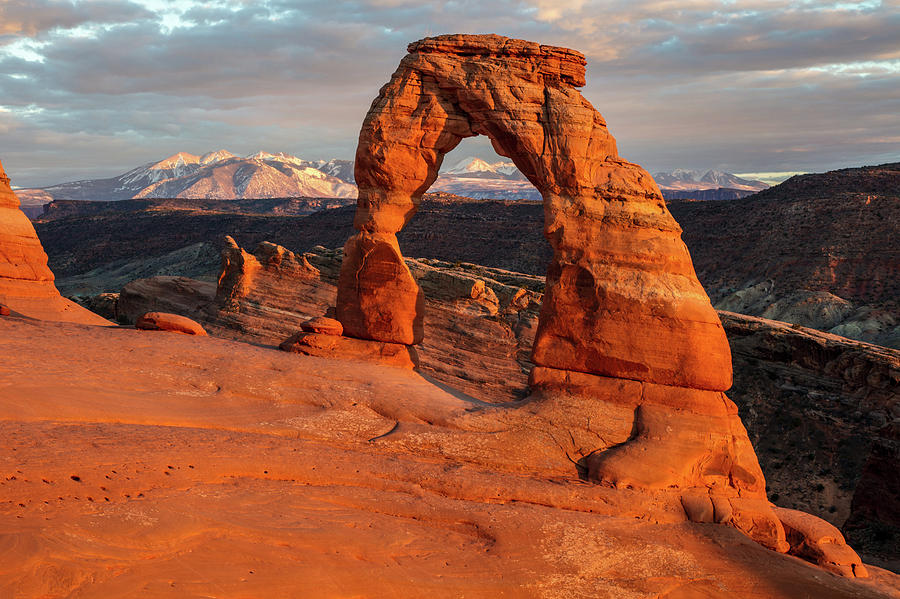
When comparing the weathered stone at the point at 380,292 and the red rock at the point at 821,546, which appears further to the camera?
the weathered stone at the point at 380,292

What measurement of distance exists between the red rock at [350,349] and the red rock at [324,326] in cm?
10

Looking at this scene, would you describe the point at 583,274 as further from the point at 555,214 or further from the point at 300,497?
the point at 300,497

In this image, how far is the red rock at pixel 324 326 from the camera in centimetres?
1756

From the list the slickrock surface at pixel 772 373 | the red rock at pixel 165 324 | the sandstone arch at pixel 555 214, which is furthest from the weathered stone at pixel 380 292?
the slickrock surface at pixel 772 373

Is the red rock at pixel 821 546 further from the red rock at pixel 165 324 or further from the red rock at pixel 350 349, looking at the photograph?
the red rock at pixel 165 324

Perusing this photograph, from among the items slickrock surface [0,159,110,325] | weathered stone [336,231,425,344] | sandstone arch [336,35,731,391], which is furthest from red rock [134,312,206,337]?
slickrock surface [0,159,110,325]

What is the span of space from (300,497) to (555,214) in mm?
7981

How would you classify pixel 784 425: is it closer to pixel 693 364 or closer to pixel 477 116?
pixel 693 364

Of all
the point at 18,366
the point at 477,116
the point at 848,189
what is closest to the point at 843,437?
the point at 477,116

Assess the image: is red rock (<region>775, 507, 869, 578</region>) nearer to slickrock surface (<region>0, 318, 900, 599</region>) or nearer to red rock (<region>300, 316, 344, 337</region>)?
slickrock surface (<region>0, 318, 900, 599</region>)

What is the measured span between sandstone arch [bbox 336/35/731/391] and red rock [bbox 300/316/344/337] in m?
0.35

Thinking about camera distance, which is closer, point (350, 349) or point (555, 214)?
point (555, 214)

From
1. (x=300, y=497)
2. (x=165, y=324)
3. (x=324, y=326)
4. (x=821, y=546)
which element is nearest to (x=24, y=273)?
(x=165, y=324)

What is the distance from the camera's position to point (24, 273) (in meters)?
24.6
